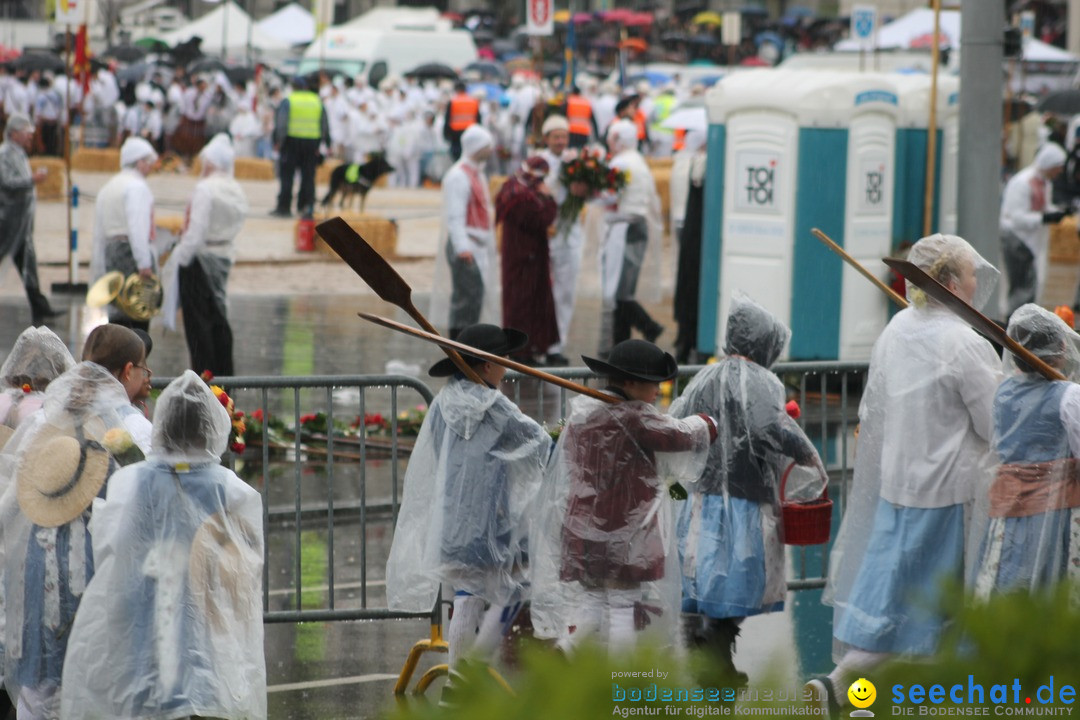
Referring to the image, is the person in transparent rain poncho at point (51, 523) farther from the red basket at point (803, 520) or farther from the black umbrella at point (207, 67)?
the black umbrella at point (207, 67)

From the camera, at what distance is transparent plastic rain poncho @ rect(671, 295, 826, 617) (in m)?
5.84

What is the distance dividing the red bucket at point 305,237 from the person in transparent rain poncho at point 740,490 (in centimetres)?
1481

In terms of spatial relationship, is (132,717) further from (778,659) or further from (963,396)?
(778,659)

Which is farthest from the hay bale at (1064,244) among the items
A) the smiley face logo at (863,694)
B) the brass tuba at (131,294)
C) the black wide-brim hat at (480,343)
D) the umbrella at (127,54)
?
the umbrella at (127,54)

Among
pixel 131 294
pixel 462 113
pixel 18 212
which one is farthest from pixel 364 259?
pixel 462 113

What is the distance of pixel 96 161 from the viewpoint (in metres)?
30.4

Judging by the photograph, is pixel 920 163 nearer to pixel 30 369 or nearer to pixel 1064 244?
pixel 30 369

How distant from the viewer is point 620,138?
14.1m

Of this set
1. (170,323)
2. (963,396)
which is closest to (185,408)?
(963,396)

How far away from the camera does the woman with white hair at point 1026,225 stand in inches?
609

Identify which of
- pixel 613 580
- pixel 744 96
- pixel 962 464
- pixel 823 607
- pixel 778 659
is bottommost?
pixel 823 607

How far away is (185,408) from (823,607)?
376 cm

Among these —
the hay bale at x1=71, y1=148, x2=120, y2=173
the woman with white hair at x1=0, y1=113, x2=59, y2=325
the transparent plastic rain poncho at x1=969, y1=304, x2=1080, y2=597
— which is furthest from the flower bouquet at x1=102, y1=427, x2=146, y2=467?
the hay bale at x1=71, y1=148, x2=120, y2=173

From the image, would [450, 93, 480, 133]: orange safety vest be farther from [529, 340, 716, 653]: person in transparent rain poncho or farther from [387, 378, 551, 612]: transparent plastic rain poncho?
[529, 340, 716, 653]: person in transparent rain poncho
